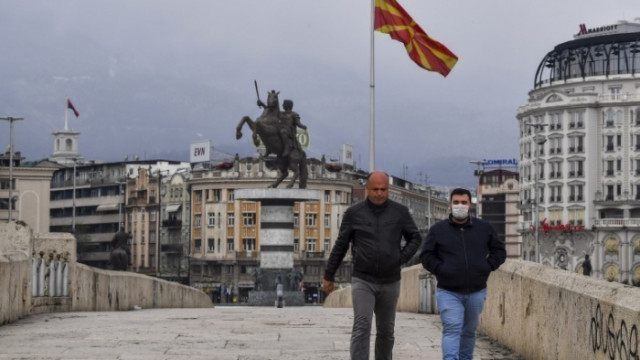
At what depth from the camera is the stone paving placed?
1488cm

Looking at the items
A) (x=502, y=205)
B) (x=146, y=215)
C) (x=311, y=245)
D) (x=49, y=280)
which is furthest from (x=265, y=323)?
(x=502, y=205)

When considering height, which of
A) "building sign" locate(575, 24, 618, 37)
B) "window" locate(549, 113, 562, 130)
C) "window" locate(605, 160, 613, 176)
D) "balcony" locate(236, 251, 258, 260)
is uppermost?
"building sign" locate(575, 24, 618, 37)

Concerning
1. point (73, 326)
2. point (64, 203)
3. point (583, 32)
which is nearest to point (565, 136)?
point (583, 32)

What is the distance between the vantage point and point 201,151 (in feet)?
576

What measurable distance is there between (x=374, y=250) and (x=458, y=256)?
775mm

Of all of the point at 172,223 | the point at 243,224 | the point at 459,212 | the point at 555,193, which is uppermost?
the point at 555,193

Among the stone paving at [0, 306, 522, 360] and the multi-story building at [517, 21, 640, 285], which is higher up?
the multi-story building at [517, 21, 640, 285]

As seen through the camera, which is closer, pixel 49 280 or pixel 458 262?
pixel 458 262

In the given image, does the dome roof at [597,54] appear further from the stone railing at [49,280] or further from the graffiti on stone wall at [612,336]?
the graffiti on stone wall at [612,336]

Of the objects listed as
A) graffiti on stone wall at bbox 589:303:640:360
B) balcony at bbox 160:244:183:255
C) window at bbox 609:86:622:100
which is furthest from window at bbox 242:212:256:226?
graffiti on stone wall at bbox 589:303:640:360

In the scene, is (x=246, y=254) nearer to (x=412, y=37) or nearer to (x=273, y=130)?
(x=273, y=130)

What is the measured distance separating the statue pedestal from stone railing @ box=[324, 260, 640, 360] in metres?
27.3

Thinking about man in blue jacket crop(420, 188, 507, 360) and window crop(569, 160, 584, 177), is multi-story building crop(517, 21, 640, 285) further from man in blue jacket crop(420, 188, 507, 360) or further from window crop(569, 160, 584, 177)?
man in blue jacket crop(420, 188, 507, 360)

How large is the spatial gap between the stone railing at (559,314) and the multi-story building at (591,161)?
4663 inches
